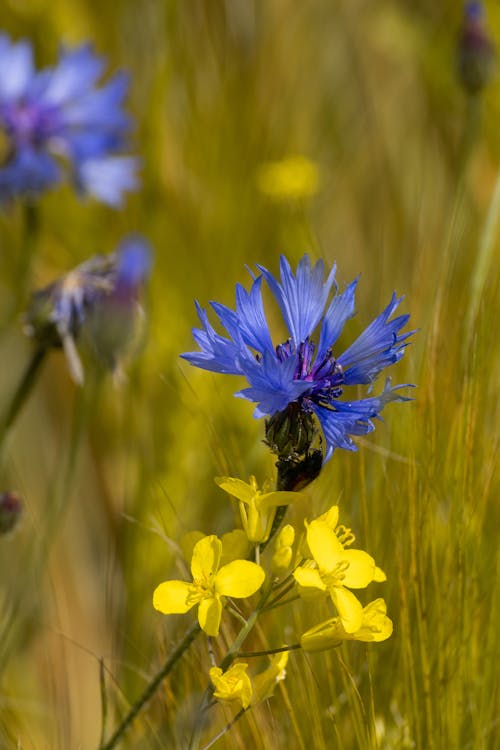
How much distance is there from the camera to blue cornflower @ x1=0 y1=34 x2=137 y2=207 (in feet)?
3.06

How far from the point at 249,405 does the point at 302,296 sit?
0.52 m

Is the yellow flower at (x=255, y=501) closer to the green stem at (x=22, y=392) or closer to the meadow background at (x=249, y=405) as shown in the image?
the meadow background at (x=249, y=405)

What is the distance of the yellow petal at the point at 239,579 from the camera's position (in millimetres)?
374

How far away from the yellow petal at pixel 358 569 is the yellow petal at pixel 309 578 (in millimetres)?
12

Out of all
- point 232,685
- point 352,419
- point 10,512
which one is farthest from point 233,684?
point 10,512

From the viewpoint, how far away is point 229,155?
1.06 m

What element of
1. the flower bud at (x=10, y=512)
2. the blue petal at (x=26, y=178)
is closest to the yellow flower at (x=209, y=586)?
the flower bud at (x=10, y=512)

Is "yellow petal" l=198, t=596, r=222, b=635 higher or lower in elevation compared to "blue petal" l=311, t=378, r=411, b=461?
lower

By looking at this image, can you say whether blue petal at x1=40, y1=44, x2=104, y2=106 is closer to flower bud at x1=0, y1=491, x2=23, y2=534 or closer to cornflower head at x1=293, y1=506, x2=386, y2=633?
flower bud at x1=0, y1=491, x2=23, y2=534

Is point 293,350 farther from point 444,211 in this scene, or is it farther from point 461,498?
point 444,211

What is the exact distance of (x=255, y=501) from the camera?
39 cm

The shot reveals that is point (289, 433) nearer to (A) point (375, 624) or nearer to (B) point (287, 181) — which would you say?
Result: (A) point (375, 624)

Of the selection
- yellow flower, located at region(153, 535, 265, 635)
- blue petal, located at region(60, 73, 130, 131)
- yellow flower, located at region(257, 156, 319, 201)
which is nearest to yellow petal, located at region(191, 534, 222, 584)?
yellow flower, located at region(153, 535, 265, 635)

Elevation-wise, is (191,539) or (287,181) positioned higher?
(287,181)
